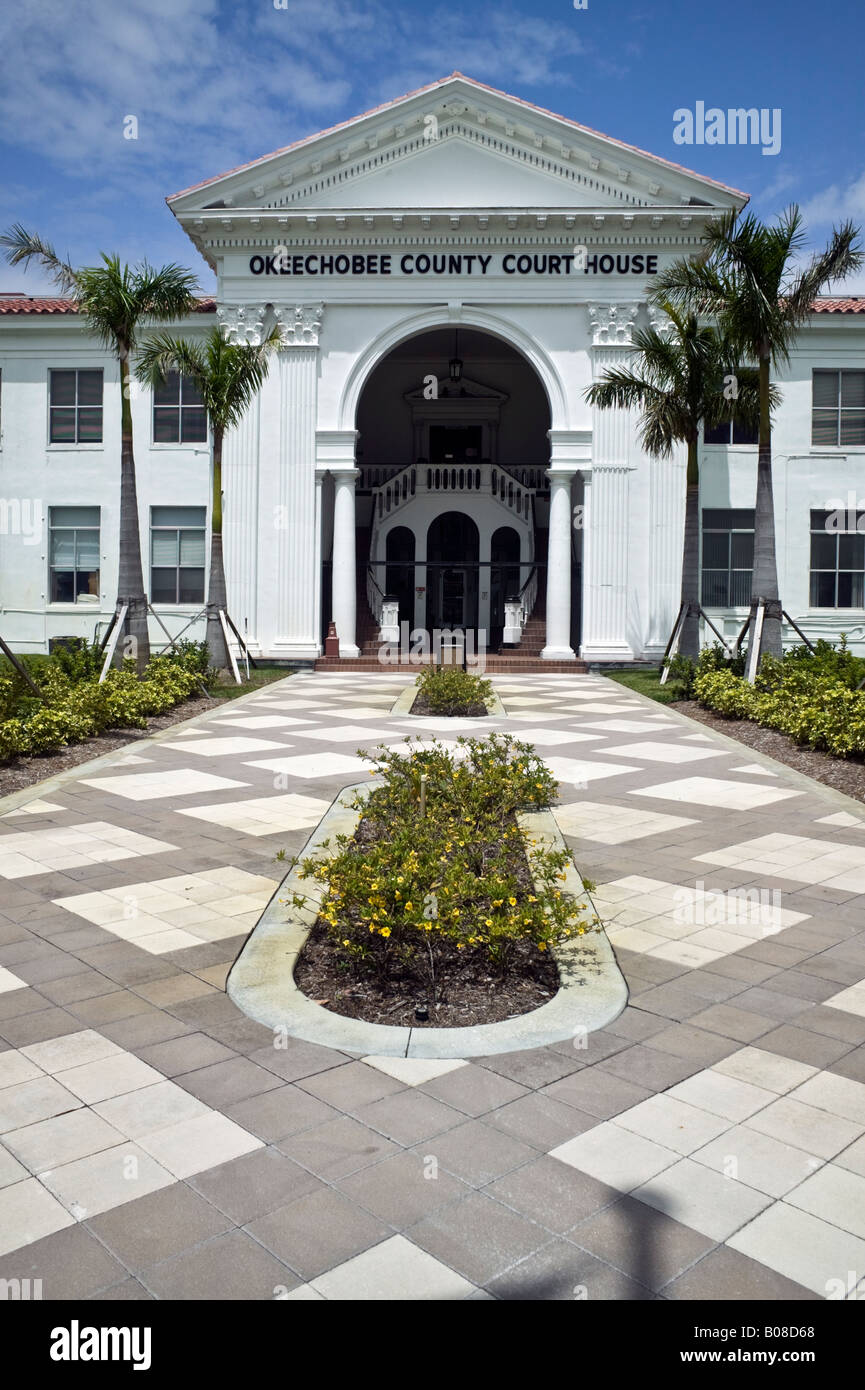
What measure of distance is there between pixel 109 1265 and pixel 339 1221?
0.66 m

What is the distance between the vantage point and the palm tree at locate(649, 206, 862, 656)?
15625 millimetres

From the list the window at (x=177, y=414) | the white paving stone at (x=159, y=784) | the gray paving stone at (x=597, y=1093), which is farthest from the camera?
the window at (x=177, y=414)

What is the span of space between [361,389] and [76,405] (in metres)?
7.40

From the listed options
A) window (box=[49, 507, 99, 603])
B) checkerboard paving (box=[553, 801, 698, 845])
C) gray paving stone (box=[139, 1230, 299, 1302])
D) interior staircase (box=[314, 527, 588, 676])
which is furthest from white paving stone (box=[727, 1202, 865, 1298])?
window (box=[49, 507, 99, 603])

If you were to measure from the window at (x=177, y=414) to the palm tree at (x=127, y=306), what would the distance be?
8.19 meters

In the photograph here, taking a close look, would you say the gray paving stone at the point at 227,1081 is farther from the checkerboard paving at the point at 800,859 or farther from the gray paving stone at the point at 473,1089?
the checkerboard paving at the point at 800,859

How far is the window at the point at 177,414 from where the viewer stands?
1053 inches

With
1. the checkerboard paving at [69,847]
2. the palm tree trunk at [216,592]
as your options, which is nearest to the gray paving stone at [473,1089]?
the checkerboard paving at [69,847]

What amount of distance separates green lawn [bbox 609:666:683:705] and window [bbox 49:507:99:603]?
44.3 ft

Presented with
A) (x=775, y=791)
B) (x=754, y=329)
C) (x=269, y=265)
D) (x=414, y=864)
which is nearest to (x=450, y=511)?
(x=269, y=265)

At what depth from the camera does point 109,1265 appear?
2.98 meters
